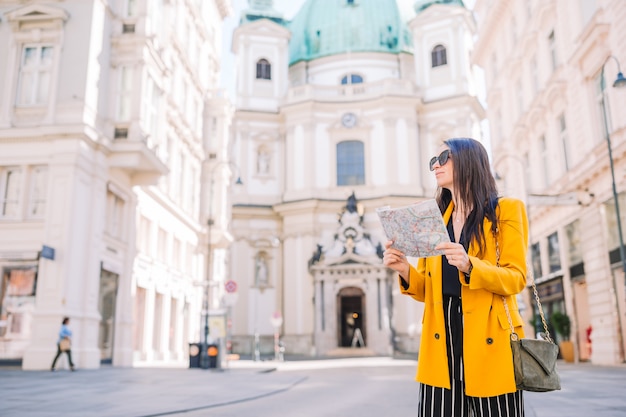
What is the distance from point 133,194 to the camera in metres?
24.6

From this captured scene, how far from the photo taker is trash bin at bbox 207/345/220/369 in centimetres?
2219

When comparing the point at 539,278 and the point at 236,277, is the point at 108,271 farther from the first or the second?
the point at 236,277

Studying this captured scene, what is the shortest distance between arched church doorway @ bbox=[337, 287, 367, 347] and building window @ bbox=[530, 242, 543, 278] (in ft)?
49.9

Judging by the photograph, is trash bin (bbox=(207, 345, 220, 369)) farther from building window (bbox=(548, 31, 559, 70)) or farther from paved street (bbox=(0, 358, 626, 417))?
building window (bbox=(548, 31, 559, 70))

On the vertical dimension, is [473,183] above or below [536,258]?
below

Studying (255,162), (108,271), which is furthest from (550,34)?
(255,162)

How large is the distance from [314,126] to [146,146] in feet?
93.9

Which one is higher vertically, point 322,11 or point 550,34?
point 322,11

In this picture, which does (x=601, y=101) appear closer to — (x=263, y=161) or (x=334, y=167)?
(x=334, y=167)

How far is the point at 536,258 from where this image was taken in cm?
3127

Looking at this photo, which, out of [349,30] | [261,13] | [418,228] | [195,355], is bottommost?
[195,355]

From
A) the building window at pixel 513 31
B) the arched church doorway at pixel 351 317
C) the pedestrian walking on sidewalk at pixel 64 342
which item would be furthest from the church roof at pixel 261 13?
the pedestrian walking on sidewalk at pixel 64 342

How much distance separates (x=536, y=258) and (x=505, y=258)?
30.0 m

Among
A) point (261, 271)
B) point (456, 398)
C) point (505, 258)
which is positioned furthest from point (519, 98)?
point (456, 398)
